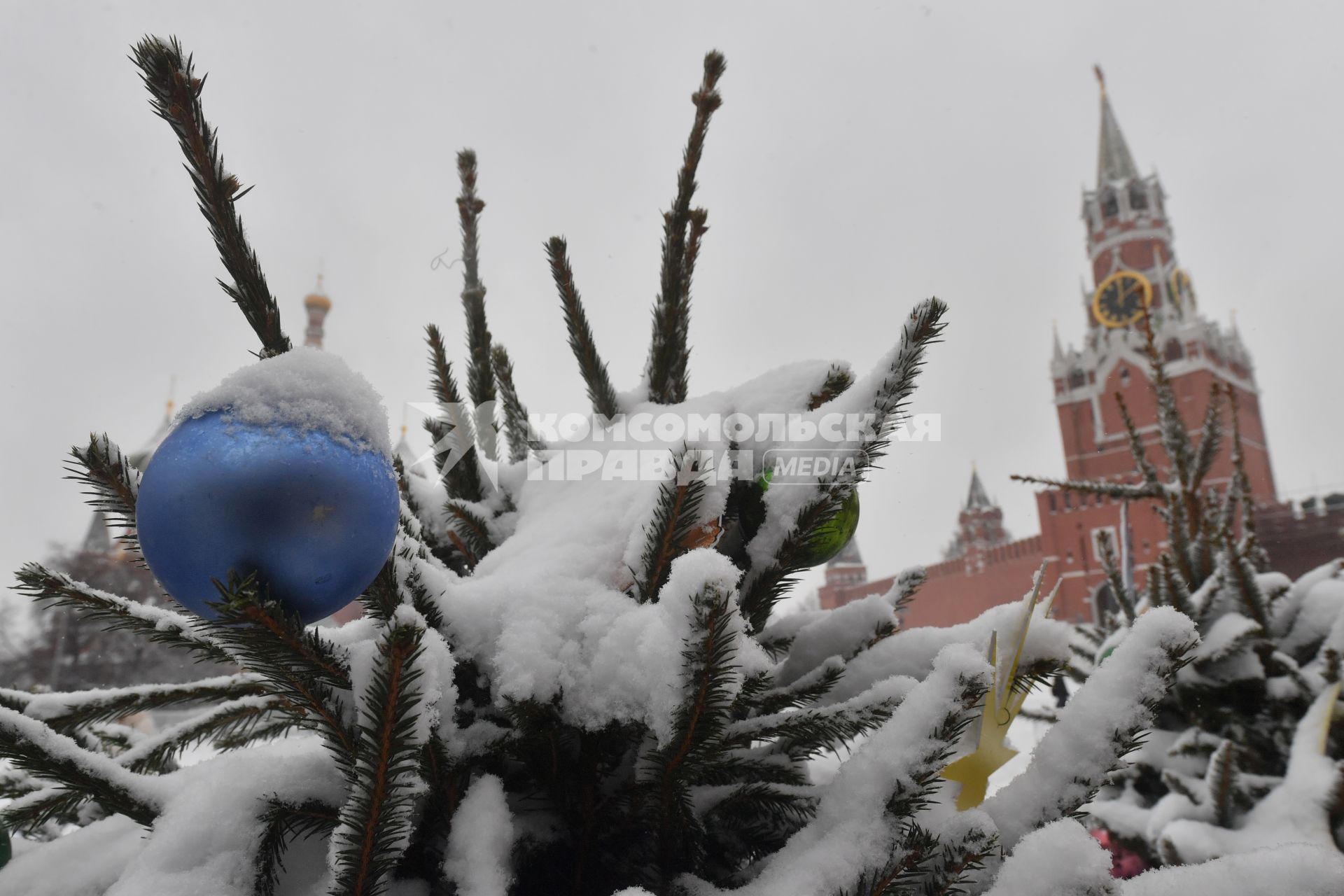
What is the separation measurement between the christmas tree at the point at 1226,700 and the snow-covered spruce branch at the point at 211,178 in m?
1.59

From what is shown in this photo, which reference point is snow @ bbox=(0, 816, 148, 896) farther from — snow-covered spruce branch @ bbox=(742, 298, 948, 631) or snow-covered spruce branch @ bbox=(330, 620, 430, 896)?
snow-covered spruce branch @ bbox=(742, 298, 948, 631)

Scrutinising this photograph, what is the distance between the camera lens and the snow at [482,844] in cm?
56

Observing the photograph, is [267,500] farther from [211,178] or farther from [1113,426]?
[1113,426]

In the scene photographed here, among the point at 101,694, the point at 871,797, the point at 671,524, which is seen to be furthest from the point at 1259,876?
the point at 101,694

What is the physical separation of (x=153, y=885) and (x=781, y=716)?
565mm

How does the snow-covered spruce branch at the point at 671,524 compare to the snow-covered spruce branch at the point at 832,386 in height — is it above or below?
below

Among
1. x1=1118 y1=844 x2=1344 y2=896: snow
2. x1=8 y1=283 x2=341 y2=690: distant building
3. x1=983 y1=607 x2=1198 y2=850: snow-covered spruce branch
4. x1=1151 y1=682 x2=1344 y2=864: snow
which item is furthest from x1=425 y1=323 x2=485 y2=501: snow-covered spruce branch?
x1=8 y1=283 x2=341 y2=690: distant building

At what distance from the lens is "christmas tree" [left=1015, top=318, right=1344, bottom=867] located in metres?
1.66

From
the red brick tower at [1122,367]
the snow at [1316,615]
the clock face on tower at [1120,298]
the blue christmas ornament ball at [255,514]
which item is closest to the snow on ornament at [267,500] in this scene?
the blue christmas ornament ball at [255,514]

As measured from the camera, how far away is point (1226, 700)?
2.00 metres

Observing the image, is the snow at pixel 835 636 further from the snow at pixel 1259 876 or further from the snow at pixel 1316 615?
the snow at pixel 1316 615

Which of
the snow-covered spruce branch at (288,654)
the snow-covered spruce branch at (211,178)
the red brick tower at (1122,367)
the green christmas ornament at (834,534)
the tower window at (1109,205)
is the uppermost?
the tower window at (1109,205)

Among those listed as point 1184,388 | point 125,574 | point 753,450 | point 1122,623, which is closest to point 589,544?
point 753,450

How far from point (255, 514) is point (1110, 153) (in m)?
43.1
